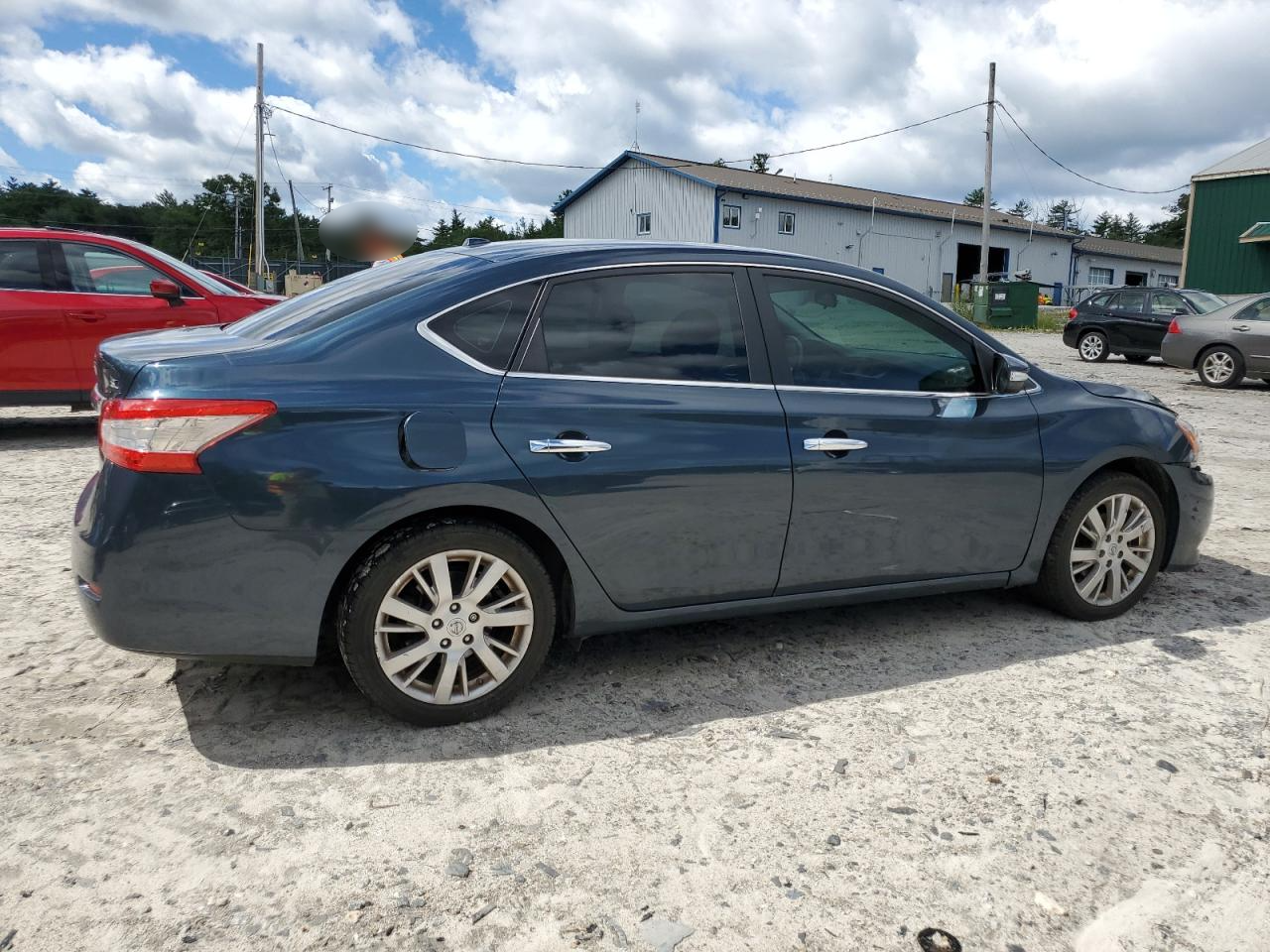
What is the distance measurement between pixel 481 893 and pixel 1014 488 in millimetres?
2646

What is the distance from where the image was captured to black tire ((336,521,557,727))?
294 centimetres

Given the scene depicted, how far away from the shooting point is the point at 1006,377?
391 centimetres

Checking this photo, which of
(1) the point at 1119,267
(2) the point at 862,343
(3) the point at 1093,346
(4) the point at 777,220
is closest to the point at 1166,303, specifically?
(3) the point at 1093,346

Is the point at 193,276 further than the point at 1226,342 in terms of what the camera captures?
No

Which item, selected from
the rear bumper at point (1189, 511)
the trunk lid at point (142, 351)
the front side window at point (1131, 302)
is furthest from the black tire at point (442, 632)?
the front side window at point (1131, 302)

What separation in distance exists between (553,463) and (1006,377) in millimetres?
1971

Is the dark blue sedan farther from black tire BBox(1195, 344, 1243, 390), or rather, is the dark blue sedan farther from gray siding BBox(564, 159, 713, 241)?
gray siding BBox(564, 159, 713, 241)

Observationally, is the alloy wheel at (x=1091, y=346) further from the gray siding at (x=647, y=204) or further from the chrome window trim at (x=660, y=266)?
the gray siding at (x=647, y=204)

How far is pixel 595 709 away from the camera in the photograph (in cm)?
336

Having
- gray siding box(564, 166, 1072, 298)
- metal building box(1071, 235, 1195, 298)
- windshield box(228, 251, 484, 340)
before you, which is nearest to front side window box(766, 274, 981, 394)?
windshield box(228, 251, 484, 340)

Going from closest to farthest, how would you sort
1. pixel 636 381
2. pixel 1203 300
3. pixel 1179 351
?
pixel 636 381 < pixel 1179 351 < pixel 1203 300

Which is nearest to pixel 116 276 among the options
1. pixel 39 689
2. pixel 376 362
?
pixel 39 689

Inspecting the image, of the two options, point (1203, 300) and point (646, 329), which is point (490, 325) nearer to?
point (646, 329)

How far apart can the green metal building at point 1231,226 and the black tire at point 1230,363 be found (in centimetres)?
1994
